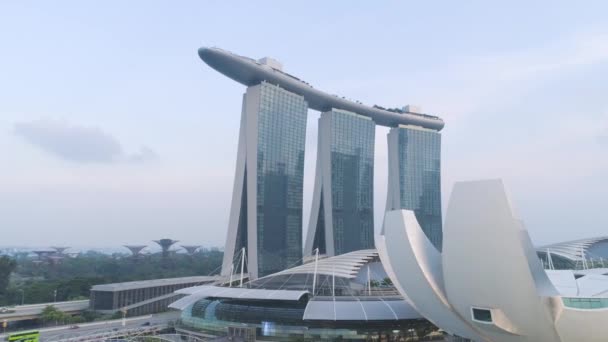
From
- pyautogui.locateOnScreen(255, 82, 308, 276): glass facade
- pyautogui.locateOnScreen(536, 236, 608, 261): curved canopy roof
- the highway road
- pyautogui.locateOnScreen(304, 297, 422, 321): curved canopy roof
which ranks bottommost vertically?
the highway road

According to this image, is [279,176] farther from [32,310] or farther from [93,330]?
[32,310]

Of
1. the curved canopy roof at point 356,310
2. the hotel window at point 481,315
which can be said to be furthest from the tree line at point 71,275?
the hotel window at point 481,315

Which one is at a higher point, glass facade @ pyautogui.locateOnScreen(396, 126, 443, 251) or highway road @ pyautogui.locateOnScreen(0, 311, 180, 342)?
glass facade @ pyautogui.locateOnScreen(396, 126, 443, 251)

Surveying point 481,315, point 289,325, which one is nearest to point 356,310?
point 289,325

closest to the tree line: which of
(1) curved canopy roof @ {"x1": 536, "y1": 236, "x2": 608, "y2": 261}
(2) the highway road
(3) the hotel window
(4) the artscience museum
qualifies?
(2) the highway road

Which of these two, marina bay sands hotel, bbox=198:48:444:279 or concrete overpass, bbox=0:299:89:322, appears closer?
concrete overpass, bbox=0:299:89:322

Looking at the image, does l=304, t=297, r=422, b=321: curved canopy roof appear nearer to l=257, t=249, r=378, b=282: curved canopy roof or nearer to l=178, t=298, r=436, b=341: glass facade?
l=178, t=298, r=436, b=341: glass facade
